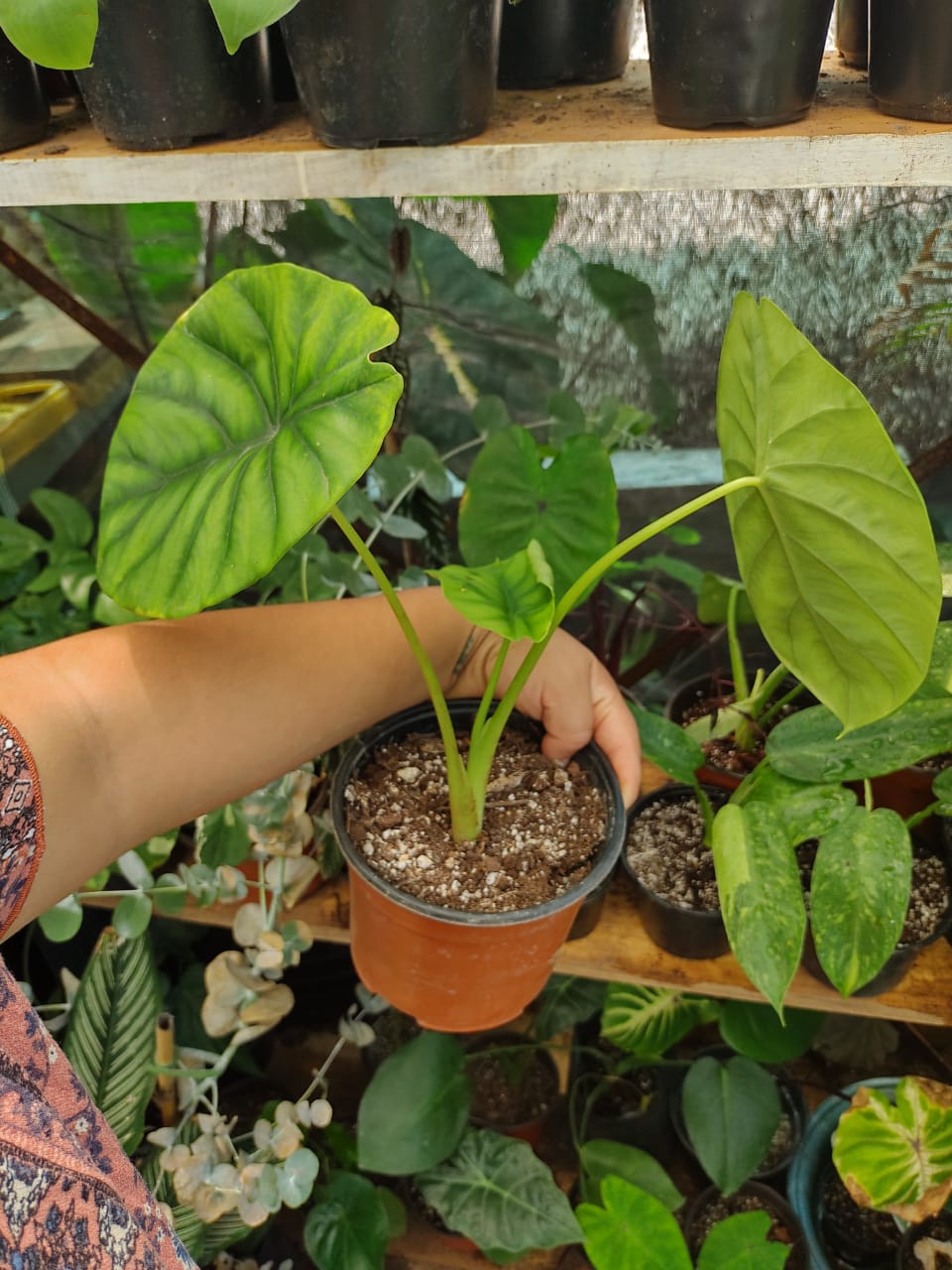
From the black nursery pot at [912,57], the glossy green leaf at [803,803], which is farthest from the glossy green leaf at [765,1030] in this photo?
the black nursery pot at [912,57]

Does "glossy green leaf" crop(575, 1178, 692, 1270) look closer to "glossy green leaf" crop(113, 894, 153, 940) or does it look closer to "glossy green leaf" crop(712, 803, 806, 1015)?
"glossy green leaf" crop(712, 803, 806, 1015)

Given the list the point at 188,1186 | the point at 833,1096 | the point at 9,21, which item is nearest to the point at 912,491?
the point at 9,21

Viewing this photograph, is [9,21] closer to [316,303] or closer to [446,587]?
[316,303]

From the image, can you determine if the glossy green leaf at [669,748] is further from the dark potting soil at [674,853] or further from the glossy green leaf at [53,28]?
the glossy green leaf at [53,28]

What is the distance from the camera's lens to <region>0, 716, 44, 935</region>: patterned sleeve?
2.00 feet

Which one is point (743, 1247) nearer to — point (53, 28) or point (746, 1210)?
point (746, 1210)

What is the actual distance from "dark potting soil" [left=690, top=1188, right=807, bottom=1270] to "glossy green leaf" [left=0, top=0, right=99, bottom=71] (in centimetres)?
139

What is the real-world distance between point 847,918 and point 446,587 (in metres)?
0.44

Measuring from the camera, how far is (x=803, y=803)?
833 mm

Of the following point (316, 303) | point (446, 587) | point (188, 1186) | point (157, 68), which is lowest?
point (188, 1186)

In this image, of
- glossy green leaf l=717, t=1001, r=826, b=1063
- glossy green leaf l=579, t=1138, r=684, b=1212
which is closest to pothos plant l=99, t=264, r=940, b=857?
glossy green leaf l=717, t=1001, r=826, b=1063

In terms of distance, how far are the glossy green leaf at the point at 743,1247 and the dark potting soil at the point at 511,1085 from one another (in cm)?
40

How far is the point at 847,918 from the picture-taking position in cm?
78

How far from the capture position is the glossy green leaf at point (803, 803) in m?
0.82
